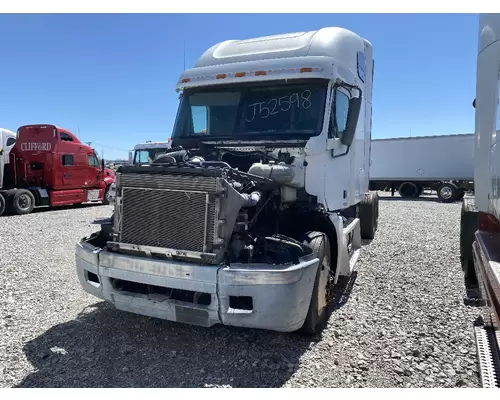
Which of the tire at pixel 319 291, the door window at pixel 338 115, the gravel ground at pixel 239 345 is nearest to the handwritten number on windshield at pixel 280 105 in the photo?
the door window at pixel 338 115

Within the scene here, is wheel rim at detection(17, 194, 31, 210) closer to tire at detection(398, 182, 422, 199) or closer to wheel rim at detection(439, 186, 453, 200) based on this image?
tire at detection(398, 182, 422, 199)

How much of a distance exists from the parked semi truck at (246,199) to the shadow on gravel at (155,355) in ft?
1.18

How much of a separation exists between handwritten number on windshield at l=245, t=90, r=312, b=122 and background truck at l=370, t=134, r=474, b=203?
20.2 meters

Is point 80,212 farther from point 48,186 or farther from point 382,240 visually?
point 382,240

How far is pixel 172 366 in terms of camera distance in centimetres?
337

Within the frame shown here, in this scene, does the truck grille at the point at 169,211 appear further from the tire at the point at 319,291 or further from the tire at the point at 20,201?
the tire at the point at 20,201

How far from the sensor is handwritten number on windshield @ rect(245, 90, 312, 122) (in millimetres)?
4727

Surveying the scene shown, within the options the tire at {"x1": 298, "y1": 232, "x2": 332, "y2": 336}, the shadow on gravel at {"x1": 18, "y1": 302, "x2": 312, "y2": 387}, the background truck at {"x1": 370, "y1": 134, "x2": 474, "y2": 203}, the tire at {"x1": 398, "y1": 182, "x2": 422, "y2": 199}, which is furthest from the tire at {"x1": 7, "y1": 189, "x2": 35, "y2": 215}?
the tire at {"x1": 398, "y1": 182, "x2": 422, "y2": 199}

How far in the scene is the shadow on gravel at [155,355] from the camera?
3.17 meters

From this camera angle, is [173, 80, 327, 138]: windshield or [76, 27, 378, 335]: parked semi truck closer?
[76, 27, 378, 335]: parked semi truck

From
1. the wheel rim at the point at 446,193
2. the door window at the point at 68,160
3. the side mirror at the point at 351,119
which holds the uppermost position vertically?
the side mirror at the point at 351,119

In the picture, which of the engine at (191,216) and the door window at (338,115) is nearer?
the engine at (191,216)

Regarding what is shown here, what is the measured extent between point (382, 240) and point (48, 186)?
12993mm

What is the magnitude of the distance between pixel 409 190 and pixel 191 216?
76.7ft
